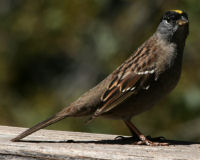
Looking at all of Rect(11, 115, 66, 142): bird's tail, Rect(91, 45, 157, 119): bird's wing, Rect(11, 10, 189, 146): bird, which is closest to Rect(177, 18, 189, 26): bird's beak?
Rect(11, 10, 189, 146): bird

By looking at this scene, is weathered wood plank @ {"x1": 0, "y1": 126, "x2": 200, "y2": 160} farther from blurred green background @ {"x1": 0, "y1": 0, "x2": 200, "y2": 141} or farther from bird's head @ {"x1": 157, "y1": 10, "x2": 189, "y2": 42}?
blurred green background @ {"x1": 0, "y1": 0, "x2": 200, "y2": 141}

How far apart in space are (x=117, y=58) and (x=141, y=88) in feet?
5.44

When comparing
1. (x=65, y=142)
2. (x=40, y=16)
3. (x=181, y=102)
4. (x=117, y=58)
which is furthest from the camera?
(x=40, y=16)

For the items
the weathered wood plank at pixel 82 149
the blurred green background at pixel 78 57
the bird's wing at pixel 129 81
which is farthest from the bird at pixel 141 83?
the blurred green background at pixel 78 57

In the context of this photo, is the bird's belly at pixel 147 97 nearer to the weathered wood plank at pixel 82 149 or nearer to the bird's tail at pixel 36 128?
the weathered wood plank at pixel 82 149

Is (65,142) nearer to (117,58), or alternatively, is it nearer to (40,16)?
(117,58)

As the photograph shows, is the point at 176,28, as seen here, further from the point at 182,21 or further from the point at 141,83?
the point at 141,83

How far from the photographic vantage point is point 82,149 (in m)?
3.42

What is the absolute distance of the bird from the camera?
13.8ft

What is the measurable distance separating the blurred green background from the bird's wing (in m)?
0.98

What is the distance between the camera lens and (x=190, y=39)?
548cm

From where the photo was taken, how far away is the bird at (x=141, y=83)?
422 centimetres

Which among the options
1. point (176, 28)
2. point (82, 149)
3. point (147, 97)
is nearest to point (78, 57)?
point (176, 28)

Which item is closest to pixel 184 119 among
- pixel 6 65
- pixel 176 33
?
pixel 176 33
